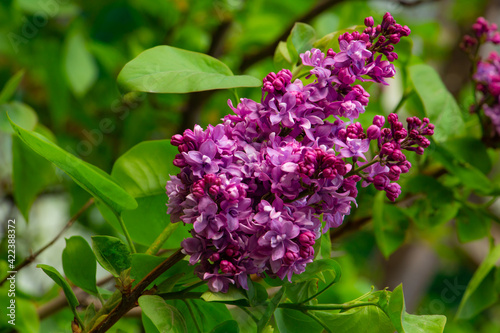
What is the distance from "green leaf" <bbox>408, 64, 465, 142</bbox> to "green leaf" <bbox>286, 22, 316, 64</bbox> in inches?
5.5

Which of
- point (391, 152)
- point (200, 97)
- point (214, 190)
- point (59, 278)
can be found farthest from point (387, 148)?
point (200, 97)

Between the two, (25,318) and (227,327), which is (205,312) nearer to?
(227,327)

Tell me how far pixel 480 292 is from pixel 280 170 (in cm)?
38

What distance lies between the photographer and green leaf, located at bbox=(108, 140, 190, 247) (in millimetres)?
434

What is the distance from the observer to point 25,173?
0.62 meters

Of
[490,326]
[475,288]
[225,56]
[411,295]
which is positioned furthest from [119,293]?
[490,326]

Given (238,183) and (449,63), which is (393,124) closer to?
(238,183)

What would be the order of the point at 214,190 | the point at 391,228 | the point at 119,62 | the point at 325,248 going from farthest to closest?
1. the point at 119,62
2. the point at 391,228
3. the point at 325,248
4. the point at 214,190

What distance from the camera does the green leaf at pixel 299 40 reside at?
1.50 ft

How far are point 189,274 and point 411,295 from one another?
1288 mm

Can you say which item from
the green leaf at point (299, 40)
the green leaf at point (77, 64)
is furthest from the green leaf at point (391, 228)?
the green leaf at point (77, 64)

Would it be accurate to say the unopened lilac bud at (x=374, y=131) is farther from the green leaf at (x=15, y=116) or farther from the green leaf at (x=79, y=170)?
the green leaf at (x=15, y=116)

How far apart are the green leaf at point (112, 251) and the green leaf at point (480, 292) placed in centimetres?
37

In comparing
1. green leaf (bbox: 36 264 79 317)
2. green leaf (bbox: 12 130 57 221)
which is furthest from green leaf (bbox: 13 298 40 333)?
green leaf (bbox: 36 264 79 317)
